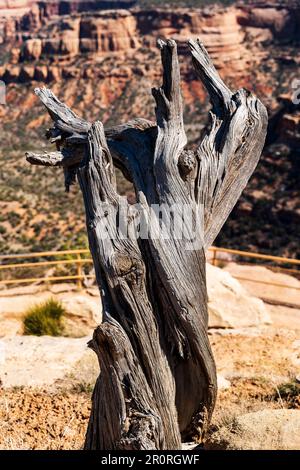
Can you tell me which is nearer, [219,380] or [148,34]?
[219,380]

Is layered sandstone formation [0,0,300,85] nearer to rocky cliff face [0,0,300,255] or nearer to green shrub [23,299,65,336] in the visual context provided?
rocky cliff face [0,0,300,255]

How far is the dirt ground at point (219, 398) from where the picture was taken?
5.93 metres

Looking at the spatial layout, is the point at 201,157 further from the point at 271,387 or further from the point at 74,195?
the point at 74,195

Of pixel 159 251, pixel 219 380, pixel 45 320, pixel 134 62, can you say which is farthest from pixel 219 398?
pixel 134 62

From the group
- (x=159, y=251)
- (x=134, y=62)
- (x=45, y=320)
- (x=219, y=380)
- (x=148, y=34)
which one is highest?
(x=148, y=34)

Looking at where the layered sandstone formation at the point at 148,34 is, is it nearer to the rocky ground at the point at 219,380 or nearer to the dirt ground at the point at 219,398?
the rocky ground at the point at 219,380

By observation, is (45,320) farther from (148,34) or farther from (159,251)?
(148,34)

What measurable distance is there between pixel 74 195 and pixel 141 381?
126 feet

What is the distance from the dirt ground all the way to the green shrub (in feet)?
6.90

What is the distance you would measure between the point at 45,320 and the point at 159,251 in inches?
234

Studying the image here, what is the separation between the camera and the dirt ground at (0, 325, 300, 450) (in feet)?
19.4

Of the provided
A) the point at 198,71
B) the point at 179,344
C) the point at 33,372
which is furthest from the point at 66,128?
the point at 33,372

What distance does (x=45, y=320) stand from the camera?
9.38 m

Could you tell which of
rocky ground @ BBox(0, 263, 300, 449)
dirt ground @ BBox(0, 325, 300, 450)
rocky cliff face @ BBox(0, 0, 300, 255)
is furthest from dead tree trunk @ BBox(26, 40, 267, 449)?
rocky cliff face @ BBox(0, 0, 300, 255)
